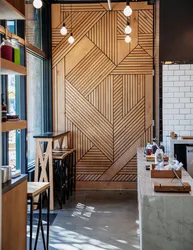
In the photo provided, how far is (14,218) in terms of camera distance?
3.63 m

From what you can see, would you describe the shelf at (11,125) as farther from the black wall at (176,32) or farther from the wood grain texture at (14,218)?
the black wall at (176,32)

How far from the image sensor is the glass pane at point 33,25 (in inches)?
285

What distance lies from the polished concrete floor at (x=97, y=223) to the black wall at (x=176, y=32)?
2.86 m

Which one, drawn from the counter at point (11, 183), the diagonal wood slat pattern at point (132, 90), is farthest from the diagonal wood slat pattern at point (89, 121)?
the counter at point (11, 183)

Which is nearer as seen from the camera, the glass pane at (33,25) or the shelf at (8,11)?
the shelf at (8,11)

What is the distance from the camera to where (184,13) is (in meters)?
7.25

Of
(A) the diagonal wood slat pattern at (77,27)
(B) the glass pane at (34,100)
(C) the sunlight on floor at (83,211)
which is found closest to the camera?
(C) the sunlight on floor at (83,211)

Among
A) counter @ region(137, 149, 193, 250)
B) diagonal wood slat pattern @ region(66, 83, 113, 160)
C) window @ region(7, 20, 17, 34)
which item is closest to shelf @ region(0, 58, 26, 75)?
counter @ region(137, 149, 193, 250)

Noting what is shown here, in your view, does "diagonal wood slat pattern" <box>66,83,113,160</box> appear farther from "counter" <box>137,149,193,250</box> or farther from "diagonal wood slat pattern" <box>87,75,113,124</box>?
"counter" <box>137,149,193,250</box>

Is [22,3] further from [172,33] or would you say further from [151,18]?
[151,18]

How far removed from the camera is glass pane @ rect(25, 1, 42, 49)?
7.24 m

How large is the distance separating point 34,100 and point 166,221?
488cm

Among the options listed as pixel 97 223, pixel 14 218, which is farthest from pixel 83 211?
pixel 14 218

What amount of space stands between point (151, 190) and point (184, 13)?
15.1 ft
